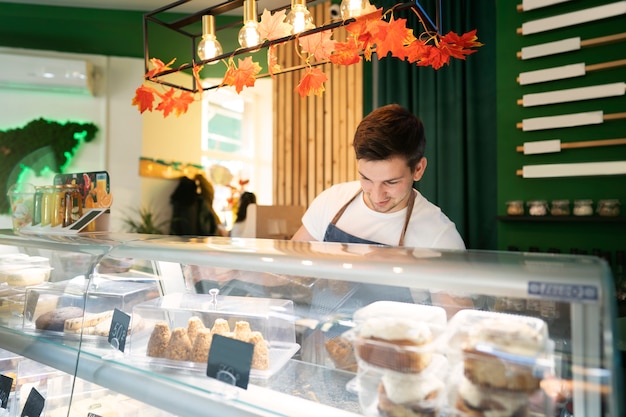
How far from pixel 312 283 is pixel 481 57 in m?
3.09

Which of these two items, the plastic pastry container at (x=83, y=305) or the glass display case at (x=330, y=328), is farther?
the plastic pastry container at (x=83, y=305)

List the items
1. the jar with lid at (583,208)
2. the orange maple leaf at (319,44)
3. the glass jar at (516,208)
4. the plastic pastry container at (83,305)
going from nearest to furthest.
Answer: the plastic pastry container at (83,305), the orange maple leaf at (319,44), the jar with lid at (583,208), the glass jar at (516,208)

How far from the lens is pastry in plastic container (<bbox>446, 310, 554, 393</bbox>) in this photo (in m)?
0.77

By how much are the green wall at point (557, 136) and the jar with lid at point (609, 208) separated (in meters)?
0.04

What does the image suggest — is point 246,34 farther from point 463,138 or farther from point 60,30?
point 60,30

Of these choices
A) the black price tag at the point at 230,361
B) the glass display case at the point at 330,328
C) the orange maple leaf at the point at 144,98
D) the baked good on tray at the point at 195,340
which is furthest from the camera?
the orange maple leaf at the point at 144,98

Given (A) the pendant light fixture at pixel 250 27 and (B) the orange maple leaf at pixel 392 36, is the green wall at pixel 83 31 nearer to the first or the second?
(A) the pendant light fixture at pixel 250 27

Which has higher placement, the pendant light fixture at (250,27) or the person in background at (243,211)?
the pendant light fixture at (250,27)

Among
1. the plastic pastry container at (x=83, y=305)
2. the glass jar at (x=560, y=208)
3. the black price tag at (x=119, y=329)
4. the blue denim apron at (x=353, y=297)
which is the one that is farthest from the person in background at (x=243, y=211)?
the blue denim apron at (x=353, y=297)

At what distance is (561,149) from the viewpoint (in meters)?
3.04

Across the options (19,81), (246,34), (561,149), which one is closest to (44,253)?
(246,34)

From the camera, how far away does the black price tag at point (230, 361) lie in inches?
40.1

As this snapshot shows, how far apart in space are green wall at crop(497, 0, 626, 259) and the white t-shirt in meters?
1.59

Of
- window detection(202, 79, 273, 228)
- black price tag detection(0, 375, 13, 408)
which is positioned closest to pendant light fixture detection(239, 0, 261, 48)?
black price tag detection(0, 375, 13, 408)
